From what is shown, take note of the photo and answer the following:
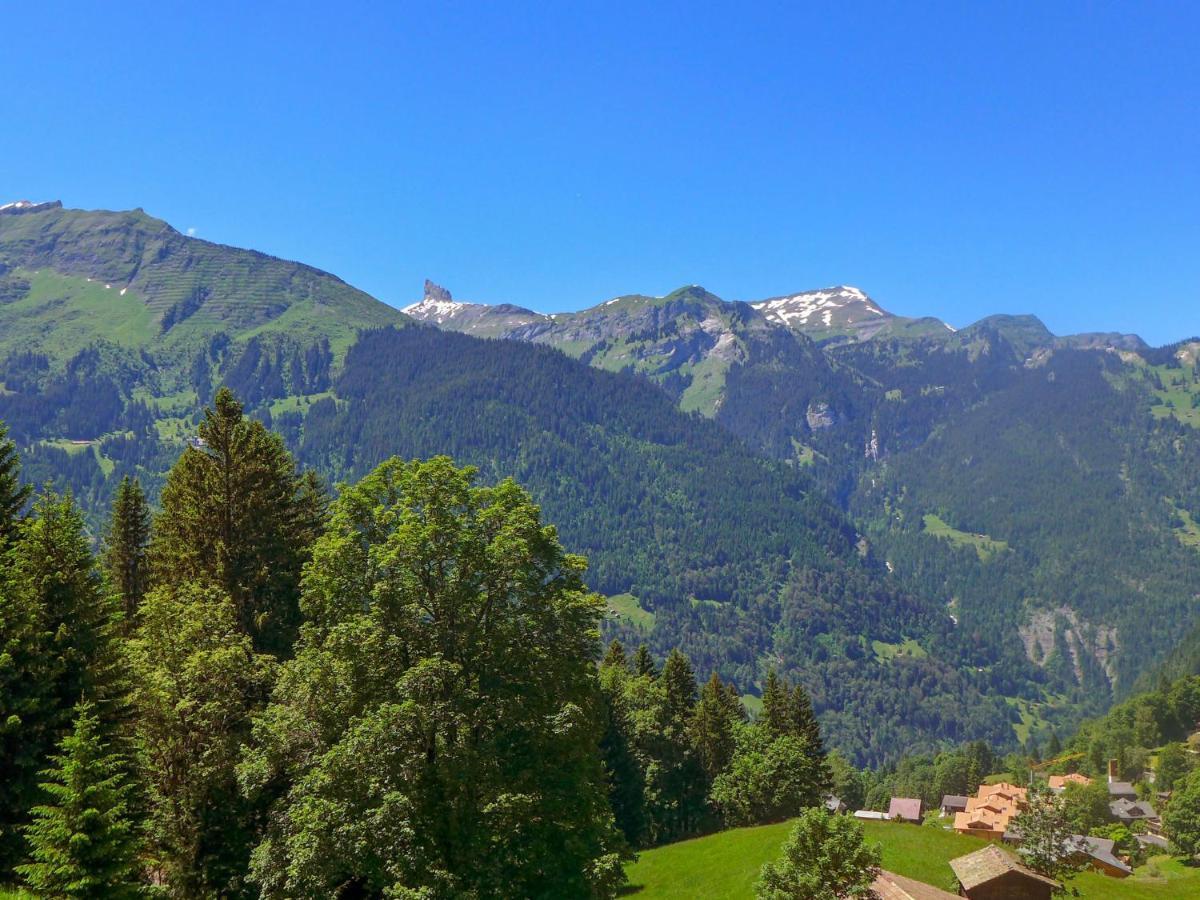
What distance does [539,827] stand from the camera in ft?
93.1

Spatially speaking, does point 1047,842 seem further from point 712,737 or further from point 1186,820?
point 1186,820

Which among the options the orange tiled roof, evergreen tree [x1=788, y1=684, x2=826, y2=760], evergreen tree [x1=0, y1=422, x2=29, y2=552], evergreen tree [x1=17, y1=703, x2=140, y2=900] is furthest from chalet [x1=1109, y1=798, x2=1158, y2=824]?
evergreen tree [x1=0, y1=422, x2=29, y2=552]

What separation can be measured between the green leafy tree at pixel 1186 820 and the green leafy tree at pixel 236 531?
108 metres

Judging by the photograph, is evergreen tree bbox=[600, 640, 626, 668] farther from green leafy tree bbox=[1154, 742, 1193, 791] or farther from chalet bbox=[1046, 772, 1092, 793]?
green leafy tree bbox=[1154, 742, 1193, 791]

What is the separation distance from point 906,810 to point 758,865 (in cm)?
9600

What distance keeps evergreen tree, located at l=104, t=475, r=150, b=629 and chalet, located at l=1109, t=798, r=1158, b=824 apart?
152 metres

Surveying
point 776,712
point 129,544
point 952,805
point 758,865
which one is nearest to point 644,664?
point 776,712

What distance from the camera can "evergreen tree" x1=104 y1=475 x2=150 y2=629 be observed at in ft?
169

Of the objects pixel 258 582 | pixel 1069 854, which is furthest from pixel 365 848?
pixel 1069 854

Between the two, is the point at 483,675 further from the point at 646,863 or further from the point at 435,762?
the point at 646,863

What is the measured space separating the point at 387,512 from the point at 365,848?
11372 mm

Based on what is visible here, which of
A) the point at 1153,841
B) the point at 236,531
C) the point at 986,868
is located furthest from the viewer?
the point at 1153,841

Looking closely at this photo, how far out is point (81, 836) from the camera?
23.1 metres

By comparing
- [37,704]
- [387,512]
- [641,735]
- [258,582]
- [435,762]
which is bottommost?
[641,735]
